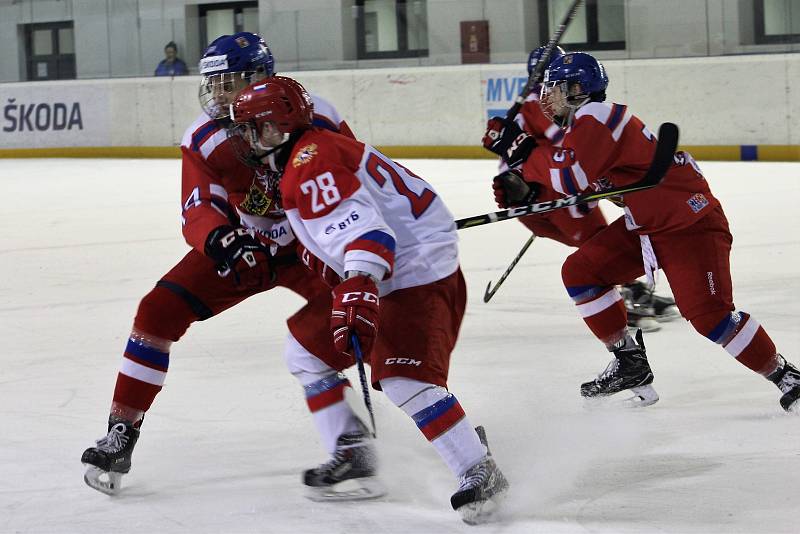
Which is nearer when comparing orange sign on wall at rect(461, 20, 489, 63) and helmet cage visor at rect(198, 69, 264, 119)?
helmet cage visor at rect(198, 69, 264, 119)

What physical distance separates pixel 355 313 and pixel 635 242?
54.8 inches

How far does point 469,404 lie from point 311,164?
4.13ft

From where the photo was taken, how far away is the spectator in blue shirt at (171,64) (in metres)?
12.9

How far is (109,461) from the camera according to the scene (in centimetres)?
271

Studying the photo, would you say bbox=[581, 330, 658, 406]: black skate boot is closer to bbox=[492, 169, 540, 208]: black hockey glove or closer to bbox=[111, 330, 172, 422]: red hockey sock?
bbox=[492, 169, 540, 208]: black hockey glove

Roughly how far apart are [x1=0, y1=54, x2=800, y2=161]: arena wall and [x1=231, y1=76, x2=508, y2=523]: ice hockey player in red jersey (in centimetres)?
791

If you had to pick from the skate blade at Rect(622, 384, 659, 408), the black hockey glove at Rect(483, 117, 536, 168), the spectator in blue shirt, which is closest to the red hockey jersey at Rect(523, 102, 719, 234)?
the skate blade at Rect(622, 384, 659, 408)

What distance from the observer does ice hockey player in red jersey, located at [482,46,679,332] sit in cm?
415

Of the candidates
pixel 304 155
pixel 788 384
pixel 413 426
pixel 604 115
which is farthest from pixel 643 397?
pixel 304 155

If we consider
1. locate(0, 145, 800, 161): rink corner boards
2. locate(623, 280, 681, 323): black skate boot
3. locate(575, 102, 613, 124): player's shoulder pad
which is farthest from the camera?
locate(0, 145, 800, 161): rink corner boards

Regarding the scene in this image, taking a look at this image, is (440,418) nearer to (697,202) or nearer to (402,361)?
(402,361)

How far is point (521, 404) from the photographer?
3.41 metres

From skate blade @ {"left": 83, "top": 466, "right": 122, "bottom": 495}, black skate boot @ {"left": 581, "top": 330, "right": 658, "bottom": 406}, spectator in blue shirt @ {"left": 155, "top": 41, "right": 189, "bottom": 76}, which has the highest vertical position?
spectator in blue shirt @ {"left": 155, "top": 41, "right": 189, "bottom": 76}

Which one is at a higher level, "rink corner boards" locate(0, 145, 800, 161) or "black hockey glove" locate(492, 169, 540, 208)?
"rink corner boards" locate(0, 145, 800, 161)
